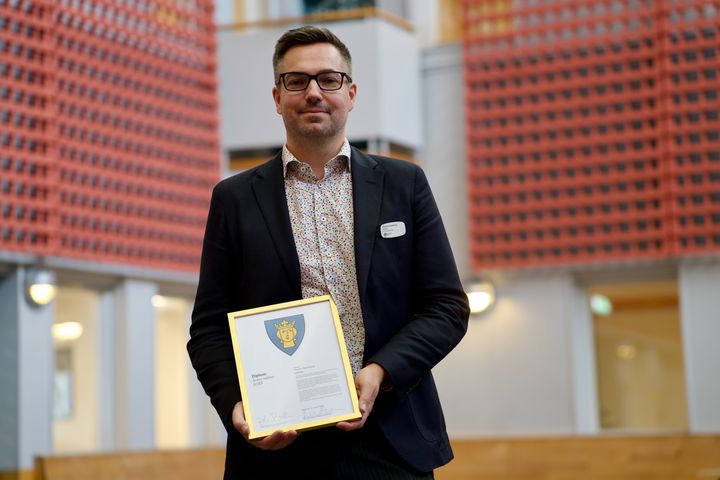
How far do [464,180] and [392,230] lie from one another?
29.5 feet

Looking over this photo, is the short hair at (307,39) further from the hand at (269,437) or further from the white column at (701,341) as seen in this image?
the white column at (701,341)

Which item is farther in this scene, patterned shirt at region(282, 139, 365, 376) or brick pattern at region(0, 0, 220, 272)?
brick pattern at region(0, 0, 220, 272)

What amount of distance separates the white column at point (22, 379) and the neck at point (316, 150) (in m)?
7.08

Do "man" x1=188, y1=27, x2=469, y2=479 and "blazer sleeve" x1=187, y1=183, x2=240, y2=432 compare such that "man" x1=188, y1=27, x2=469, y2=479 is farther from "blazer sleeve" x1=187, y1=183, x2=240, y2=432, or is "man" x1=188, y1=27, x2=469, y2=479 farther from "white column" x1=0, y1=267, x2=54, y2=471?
"white column" x1=0, y1=267, x2=54, y2=471

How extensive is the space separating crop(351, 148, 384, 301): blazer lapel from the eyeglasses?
17cm

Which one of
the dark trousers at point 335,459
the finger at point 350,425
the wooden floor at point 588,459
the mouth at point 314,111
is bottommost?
the wooden floor at point 588,459

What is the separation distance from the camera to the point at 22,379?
900cm

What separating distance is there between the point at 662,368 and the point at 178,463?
14.6 ft

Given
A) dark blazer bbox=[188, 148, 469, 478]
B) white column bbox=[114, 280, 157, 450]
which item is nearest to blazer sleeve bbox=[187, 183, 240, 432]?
dark blazer bbox=[188, 148, 469, 478]

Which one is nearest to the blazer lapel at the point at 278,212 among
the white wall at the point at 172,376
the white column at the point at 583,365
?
the white column at the point at 583,365

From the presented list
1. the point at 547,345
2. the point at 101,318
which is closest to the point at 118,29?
the point at 101,318

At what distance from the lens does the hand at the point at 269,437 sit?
2.06m

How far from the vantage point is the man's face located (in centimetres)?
227
